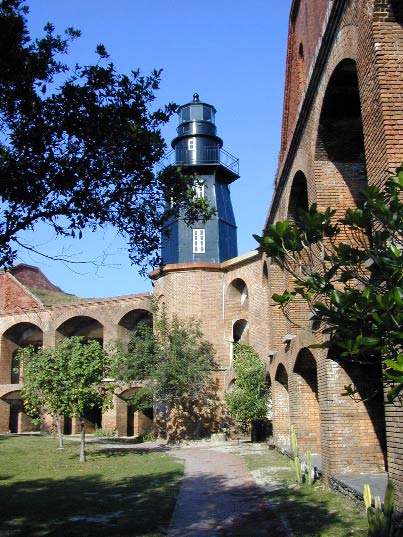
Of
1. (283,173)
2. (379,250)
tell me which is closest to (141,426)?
(283,173)

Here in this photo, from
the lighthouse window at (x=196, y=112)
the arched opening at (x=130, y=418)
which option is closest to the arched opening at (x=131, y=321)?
the arched opening at (x=130, y=418)

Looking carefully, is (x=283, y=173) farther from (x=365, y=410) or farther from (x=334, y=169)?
(x=365, y=410)

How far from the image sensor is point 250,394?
20.2m

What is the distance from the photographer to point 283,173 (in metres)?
14.1

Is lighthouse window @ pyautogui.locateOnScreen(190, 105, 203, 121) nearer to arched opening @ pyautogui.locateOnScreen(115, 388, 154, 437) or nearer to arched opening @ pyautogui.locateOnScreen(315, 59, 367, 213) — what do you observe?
arched opening @ pyautogui.locateOnScreen(115, 388, 154, 437)

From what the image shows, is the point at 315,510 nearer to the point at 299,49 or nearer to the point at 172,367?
the point at 299,49

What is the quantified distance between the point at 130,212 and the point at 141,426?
79.2 feet

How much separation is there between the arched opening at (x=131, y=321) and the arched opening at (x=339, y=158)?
65.5 ft

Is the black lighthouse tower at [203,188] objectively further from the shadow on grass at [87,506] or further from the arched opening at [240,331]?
the shadow on grass at [87,506]

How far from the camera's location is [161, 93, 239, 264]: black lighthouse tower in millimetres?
29156

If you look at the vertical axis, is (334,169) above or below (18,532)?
above

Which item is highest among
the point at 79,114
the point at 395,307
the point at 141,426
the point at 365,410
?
the point at 79,114

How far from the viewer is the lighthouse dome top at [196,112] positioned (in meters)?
A: 32.8

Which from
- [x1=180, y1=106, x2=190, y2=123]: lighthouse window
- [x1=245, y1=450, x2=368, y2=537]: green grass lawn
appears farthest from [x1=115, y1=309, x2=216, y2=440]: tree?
[x1=180, y1=106, x2=190, y2=123]: lighthouse window
